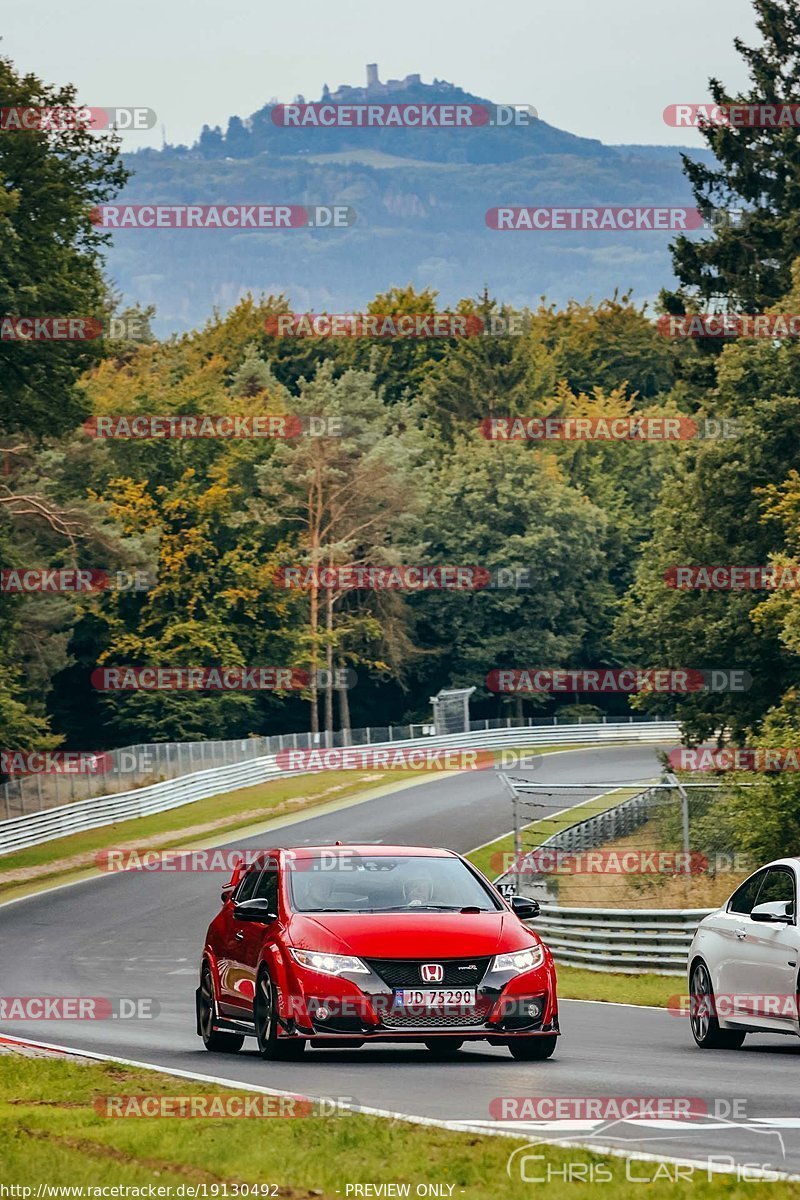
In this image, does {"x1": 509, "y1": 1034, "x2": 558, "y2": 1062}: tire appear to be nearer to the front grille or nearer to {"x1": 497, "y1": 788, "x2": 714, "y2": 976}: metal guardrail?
the front grille

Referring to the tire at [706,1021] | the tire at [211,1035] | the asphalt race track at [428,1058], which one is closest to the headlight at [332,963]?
the asphalt race track at [428,1058]

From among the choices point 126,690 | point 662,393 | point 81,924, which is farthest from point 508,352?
point 81,924

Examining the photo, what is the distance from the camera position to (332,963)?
12961 mm

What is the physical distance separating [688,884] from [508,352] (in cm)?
7818

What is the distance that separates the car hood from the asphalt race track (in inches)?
29.1

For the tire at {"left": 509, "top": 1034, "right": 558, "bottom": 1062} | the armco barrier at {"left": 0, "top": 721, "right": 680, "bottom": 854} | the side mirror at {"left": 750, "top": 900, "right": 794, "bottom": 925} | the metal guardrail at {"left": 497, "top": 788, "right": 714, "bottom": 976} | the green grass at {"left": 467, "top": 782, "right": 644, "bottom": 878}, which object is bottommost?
the armco barrier at {"left": 0, "top": 721, "right": 680, "bottom": 854}

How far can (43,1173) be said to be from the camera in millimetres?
8414

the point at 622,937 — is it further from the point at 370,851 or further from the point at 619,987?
the point at 370,851

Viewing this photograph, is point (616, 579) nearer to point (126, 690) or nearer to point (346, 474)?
point (346, 474)

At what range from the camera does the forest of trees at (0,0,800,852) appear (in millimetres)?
46469

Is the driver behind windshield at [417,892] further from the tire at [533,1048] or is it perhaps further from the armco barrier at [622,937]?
the armco barrier at [622,937]

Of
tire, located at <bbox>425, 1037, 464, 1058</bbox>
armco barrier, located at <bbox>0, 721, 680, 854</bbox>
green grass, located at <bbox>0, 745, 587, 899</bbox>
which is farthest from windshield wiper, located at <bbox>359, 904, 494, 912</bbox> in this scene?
armco barrier, located at <bbox>0, 721, 680, 854</bbox>

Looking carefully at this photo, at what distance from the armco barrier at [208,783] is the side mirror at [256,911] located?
126ft

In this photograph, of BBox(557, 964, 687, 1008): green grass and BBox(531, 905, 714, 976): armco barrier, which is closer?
BBox(557, 964, 687, 1008): green grass
